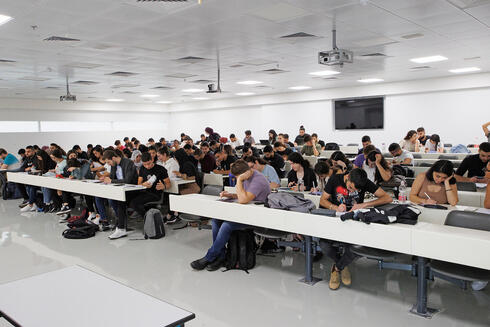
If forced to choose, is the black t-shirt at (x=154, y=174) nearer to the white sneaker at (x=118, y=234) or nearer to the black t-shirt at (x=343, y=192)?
the white sneaker at (x=118, y=234)

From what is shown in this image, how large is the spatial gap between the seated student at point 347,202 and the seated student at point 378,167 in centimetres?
125

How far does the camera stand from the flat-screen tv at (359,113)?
13320 millimetres

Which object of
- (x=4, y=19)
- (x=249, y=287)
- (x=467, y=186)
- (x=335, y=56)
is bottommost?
(x=249, y=287)

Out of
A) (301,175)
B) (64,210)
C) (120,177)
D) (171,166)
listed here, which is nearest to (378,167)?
(301,175)

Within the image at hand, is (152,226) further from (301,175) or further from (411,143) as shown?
(411,143)

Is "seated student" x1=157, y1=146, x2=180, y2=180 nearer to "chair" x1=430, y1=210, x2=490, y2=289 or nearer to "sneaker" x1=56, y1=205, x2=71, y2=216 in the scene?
"sneaker" x1=56, y1=205, x2=71, y2=216

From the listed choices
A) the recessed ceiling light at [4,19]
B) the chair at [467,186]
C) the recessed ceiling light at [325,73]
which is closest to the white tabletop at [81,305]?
the recessed ceiling light at [4,19]

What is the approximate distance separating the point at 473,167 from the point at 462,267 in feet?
9.37

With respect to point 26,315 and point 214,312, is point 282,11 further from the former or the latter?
point 26,315

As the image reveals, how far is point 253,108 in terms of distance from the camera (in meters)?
16.9

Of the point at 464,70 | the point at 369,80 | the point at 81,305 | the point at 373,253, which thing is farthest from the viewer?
the point at 369,80

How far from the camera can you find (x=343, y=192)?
152 inches

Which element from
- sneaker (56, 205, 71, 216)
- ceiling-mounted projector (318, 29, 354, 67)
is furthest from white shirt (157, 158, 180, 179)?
ceiling-mounted projector (318, 29, 354, 67)

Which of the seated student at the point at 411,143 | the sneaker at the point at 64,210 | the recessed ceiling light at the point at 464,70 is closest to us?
the sneaker at the point at 64,210
